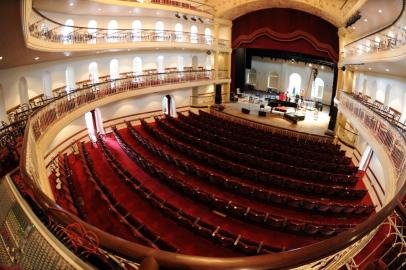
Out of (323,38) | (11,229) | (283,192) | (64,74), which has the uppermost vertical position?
(323,38)

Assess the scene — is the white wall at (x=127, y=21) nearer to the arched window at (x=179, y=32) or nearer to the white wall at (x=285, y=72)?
the arched window at (x=179, y=32)

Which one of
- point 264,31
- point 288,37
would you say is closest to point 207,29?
point 264,31

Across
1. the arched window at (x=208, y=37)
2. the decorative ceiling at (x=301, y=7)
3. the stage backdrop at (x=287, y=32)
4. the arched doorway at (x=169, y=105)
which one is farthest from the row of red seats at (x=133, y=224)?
the stage backdrop at (x=287, y=32)

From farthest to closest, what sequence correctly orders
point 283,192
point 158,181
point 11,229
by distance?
point 158,181, point 283,192, point 11,229

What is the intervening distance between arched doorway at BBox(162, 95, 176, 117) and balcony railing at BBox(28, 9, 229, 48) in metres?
4.25

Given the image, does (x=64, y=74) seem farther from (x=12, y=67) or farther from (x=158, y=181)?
(x=158, y=181)

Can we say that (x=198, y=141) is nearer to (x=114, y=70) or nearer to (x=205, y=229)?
(x=205, y=229)

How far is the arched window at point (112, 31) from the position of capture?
17.0 m

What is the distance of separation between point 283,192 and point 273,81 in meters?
22.2

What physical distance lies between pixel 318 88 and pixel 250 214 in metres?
21.9

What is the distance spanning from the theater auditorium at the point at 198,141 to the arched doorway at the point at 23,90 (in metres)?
0.05

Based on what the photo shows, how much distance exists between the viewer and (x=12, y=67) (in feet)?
36.3

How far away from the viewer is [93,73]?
17516 mm

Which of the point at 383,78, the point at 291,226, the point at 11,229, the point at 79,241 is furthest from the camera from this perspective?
the point at 383,78
